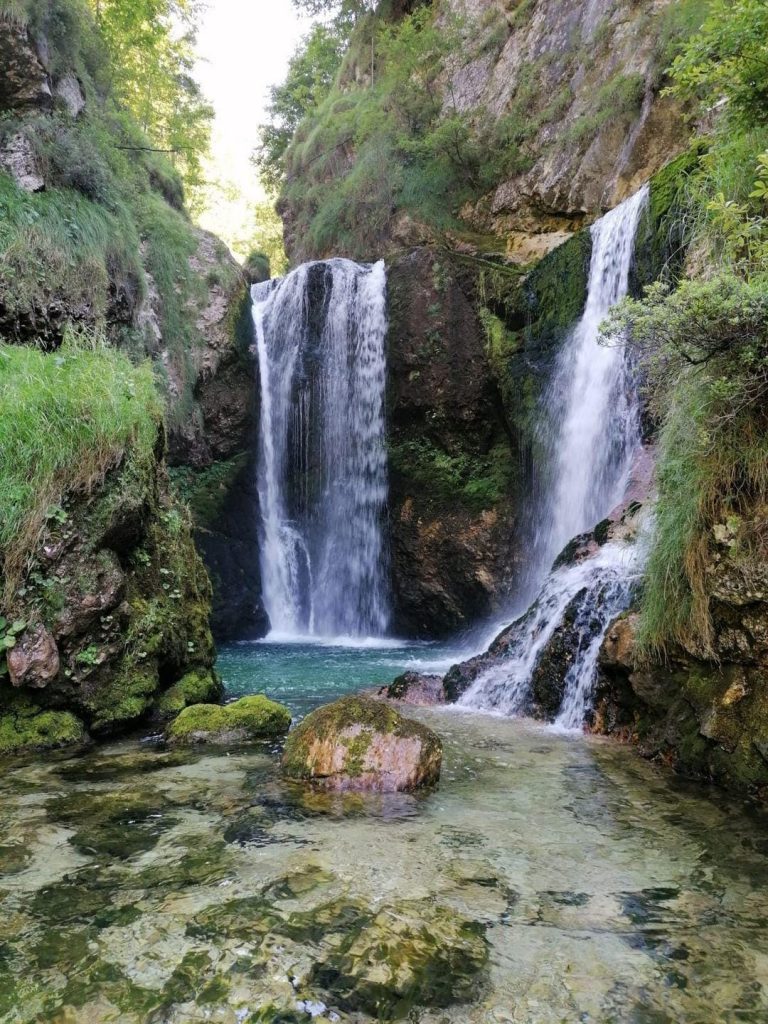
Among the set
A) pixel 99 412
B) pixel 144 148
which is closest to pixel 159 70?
pixel 144 148

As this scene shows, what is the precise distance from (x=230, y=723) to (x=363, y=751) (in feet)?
5.08

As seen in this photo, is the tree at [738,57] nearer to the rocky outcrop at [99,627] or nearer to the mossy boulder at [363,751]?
the mossy boulder at [363,751]

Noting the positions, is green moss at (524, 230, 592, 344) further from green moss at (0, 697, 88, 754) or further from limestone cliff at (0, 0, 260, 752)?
green moss at (0, 697, 88, 754)

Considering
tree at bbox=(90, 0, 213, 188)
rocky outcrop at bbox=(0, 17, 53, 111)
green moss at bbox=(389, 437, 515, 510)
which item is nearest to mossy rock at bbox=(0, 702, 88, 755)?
rocky outcrop at bbox=(0, 17, 53, 111)

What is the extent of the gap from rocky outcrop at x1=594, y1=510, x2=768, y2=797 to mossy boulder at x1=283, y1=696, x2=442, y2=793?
1592mm

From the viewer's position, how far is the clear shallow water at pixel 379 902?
2.10 m

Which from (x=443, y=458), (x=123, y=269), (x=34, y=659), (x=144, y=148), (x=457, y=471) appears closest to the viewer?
(x=34, y=659)

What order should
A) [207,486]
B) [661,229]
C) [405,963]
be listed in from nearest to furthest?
1. [405,963]
2. [661,229]
3. [207,486]

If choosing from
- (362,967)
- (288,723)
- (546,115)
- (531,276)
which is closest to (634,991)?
(362,967)

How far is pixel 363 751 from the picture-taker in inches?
163

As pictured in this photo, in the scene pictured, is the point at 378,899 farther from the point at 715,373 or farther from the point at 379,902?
the point at 715,373

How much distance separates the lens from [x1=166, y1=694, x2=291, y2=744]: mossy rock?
5117mm

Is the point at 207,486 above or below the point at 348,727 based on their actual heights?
above

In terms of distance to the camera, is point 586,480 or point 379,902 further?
point 586,480
